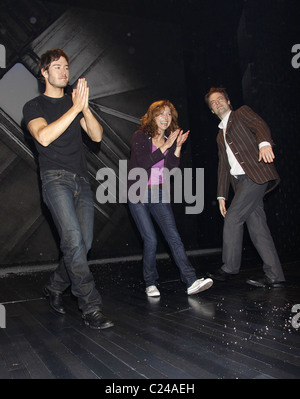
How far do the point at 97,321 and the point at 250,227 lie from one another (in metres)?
1.47

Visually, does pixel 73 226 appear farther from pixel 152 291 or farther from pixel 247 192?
pixel 247 192

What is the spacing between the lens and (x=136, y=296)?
2637 millimetres

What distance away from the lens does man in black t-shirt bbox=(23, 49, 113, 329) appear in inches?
74.9

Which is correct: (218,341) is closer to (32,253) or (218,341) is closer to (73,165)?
(73,165)

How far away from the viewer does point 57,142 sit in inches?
80.2

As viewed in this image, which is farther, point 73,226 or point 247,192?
point 247,192

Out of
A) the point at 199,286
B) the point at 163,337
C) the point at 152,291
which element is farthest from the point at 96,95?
the point at 163,337

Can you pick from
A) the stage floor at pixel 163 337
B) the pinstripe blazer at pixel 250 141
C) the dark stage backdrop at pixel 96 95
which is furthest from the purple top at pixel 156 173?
the dark stage backdrop at pixel 96 95

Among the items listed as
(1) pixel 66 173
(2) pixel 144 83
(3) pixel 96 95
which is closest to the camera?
(1) pixel 66 173

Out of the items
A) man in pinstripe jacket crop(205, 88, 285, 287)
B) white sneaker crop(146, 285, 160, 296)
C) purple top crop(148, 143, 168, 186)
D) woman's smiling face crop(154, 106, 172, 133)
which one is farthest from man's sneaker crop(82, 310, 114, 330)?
woman's smiling face crop(154, 106, 172, 133)

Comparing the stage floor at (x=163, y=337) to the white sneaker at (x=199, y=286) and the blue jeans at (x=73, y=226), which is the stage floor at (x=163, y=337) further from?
the blue jeans at (x=73, y=226)

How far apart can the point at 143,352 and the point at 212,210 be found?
382 centimetres

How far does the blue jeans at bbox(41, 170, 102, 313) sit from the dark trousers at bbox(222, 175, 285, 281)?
117 cm
